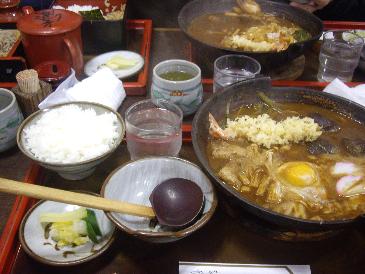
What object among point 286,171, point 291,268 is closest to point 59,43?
point 286,171

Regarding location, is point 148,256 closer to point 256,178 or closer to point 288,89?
point 256,178

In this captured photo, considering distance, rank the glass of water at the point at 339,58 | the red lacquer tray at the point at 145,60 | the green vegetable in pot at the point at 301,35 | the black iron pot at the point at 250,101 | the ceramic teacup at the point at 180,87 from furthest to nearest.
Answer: the green vegetable in pot at the point at 301,35 → the glass of water at the point at 339,58 → the red lacquer tray at the point at 145,60 → the ceramic teacup at the point at 180,87 → the black iron pot at the point at 250,101

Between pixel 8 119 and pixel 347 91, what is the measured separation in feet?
6.97

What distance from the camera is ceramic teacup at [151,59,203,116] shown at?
217 cm

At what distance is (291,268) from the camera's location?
1.53 metres

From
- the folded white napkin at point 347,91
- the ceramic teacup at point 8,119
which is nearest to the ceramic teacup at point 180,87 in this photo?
the ceramic teacup at point 8,119

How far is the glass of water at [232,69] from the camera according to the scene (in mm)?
2373

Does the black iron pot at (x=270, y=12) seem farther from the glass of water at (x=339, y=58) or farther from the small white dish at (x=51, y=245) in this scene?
the small white dish at (x=51, y=245)

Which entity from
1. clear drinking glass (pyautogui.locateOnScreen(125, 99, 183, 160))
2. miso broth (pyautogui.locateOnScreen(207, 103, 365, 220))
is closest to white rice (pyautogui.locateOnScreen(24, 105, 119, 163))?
clear drinking glass (pyautogui.locateOnScreen(125, 99, 183, 160))

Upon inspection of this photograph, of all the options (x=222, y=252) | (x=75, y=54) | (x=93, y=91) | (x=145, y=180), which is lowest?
(x=222, y=252)

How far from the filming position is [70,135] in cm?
194

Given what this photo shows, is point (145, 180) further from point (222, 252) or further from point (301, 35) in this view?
point (301, 35)

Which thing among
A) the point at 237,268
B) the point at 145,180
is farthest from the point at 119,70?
the point at 237,268

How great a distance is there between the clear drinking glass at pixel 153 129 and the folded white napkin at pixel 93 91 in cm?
37
